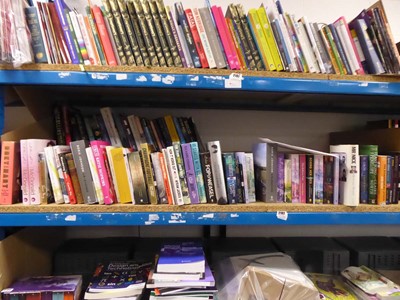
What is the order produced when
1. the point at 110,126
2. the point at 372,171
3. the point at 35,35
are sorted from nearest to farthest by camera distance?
the point at 35,35, the point at 372,171, the point at 110,126

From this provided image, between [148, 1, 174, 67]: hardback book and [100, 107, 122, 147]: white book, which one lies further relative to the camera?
[100, 107, 122, 147]: white book

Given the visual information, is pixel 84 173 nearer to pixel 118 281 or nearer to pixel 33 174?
pixel 33 174

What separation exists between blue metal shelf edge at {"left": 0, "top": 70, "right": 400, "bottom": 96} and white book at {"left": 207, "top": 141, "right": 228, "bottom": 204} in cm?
21

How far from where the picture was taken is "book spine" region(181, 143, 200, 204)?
88 centimetres

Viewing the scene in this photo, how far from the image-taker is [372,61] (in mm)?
904

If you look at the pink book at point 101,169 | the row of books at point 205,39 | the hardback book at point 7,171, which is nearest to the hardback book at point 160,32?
the row of books at point 205,39

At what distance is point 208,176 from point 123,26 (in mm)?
583

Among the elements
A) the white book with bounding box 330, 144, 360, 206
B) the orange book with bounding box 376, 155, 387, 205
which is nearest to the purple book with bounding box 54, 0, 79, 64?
the white book with bounding box 330, 144, 360, 206

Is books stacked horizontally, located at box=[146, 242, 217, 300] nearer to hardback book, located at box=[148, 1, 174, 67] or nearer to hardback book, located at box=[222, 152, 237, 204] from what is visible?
hardback book, located at box=[222, 152, 237, 204]

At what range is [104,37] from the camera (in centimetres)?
85

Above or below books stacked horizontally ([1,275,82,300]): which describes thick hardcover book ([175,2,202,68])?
above

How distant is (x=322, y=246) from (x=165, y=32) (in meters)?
1.12

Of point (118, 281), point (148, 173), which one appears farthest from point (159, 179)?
point (118, 281)

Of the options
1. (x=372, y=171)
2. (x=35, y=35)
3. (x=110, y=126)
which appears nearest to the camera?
(x=35, y=35)
